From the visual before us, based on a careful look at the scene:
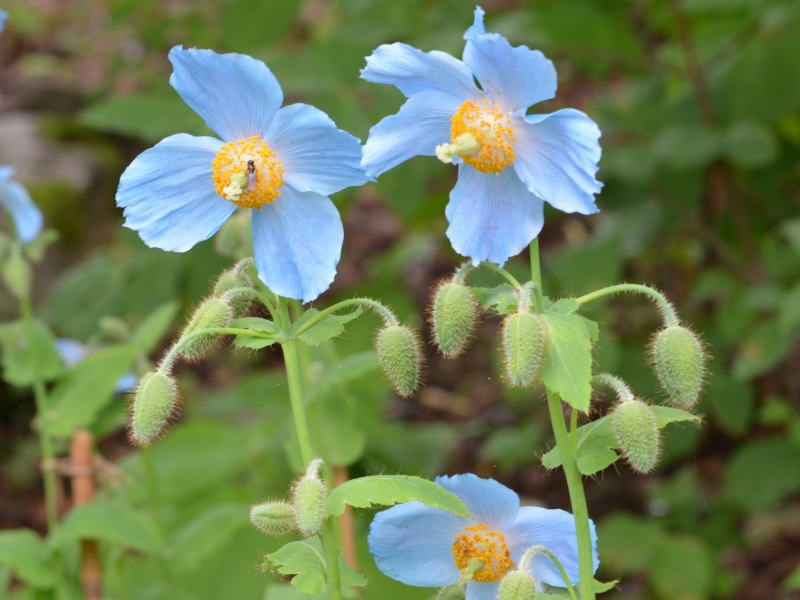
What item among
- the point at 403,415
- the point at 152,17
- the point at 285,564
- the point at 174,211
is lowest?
the point at 403,415

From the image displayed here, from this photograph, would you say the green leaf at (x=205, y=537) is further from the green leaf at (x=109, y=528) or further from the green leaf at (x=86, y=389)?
the green leaf at (x=86, y=389)

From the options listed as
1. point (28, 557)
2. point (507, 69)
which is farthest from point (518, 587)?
point (28, 557)

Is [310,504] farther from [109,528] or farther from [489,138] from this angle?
[109,528]

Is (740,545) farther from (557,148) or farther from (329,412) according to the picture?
(557,148)

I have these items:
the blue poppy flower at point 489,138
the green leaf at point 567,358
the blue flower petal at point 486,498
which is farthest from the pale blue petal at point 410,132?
the blue flower petal at point 486,498

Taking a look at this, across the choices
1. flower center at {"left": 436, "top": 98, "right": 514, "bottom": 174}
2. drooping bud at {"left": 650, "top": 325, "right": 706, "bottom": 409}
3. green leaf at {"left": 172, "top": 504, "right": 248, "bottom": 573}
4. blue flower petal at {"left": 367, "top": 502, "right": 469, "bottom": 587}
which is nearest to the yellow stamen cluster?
flower center at {"left": 436, "top": 98, "right": 514, "bottom": 174}

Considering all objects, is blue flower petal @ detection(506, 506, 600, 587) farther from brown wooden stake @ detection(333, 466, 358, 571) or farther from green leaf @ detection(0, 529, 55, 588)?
green leaf @ detection(0, 529, 55, 588)

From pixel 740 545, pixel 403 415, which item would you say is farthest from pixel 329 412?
pixel 403 415

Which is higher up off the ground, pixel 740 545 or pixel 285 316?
pixel 285 316
